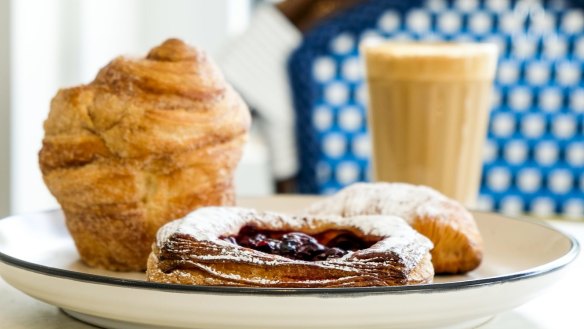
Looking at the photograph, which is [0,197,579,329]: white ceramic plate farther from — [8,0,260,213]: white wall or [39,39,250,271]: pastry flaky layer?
[8,0,260,213]: white wall

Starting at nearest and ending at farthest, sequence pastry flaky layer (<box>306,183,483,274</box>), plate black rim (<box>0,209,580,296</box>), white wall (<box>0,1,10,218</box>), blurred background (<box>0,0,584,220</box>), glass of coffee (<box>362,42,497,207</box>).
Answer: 1. plate black rim (<box>0,209,580,296</box>)
2. pastry flaky layer (<box>306,183,483,274</box>)
3. glass of coffee (<box>362,42,497,207</box>)
4. white wall (<box>0,1,10,218</box>)
5. blurred background (<box>0,0,584,220</box>)

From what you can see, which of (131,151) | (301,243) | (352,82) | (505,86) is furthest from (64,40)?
(301,243)

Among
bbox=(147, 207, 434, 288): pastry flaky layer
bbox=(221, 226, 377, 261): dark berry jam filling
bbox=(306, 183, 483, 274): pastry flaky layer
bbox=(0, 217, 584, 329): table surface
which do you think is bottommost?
bbox=(0, 217, 584, 329): table surface

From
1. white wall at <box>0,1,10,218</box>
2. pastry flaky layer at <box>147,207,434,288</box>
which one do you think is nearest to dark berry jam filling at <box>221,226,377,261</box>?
pastry flaky layer at <box>147,207,434,288</box>

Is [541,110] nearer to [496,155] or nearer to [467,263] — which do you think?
[496,155]

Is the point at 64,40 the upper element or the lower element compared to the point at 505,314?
upper

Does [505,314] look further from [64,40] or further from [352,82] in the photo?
[64,40]
